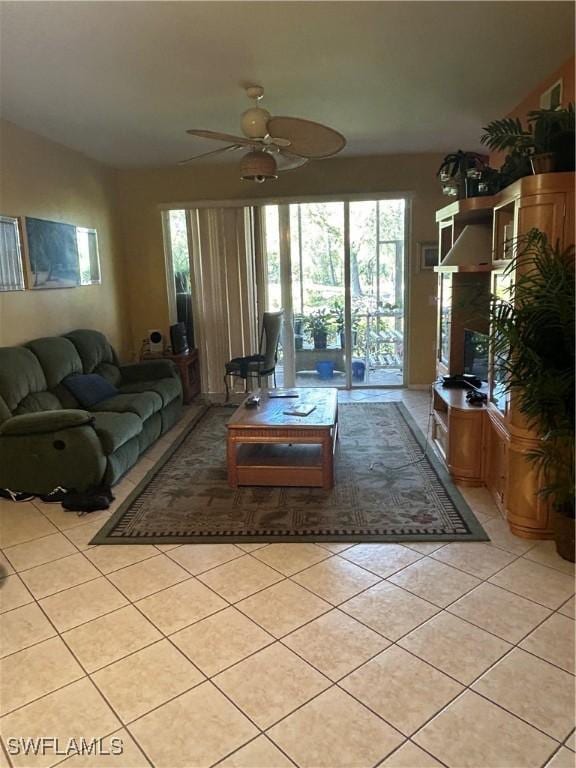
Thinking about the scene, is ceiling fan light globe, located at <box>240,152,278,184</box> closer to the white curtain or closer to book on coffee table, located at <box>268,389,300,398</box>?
book on coffee table, located at <box>268,389,300,398</box>

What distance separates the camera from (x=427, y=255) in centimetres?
611

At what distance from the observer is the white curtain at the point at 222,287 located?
244 inches

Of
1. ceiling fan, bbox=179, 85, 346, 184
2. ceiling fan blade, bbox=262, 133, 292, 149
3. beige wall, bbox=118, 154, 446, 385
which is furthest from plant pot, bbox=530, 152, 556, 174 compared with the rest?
beige wall, bbox=118, 154, 446, 385

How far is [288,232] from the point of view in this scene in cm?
625

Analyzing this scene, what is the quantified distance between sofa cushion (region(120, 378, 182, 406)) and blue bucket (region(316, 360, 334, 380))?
1.95m

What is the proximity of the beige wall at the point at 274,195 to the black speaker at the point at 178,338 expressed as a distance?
21.1 inches

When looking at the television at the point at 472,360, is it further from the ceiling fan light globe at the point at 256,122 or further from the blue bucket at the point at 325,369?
the blue bucket at the point at 325,369

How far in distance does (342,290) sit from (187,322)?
1909mm

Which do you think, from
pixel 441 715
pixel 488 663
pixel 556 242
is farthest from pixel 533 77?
pixel 441 715

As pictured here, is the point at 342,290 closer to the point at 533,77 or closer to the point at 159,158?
the point at 159,158

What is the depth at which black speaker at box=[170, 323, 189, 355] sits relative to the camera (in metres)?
6.02

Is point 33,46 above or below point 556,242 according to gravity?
above

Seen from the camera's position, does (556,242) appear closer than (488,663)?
No

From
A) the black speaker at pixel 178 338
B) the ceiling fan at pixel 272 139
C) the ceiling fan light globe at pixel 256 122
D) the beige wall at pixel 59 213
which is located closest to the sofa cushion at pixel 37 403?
the beige wall at pixel 59 213
